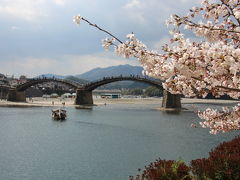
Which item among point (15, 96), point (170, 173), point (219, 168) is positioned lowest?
point (170, 173)

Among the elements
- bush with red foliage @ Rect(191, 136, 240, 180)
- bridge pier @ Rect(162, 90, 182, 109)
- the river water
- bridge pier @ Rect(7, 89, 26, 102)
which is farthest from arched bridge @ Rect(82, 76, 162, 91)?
bush with red foliage @ Rect(191, 136, 240, 180)

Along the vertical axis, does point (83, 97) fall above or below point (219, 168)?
above

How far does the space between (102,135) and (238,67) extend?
34.6m

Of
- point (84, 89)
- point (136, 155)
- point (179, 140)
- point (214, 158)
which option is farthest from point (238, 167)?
point (84, 89)

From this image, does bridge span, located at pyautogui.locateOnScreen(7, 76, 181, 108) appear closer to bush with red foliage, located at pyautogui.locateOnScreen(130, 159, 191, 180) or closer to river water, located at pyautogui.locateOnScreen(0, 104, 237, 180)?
river water, located at pyautogui.locateOnScreen(0, 104, 237, 180)

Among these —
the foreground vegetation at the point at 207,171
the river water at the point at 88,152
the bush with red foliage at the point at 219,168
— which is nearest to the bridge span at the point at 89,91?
the river water at the point at 88,152

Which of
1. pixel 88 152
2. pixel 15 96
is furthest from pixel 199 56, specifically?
pixel 15 96

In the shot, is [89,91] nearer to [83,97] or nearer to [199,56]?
[83,97]

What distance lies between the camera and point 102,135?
1515 inches

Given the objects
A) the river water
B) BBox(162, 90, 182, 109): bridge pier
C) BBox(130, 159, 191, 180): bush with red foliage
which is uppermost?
BBox(162, 90, 182, 109): bridge pier

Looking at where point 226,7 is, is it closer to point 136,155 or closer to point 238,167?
point 238,167

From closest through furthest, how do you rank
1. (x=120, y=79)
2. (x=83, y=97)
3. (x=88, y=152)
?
(x=88, y=152) → (x=120, y=79) → (x=83, y=97)

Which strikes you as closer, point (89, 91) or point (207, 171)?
point (207, 171)

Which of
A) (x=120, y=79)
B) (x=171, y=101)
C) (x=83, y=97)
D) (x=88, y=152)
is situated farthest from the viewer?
(x=83, y=97)
